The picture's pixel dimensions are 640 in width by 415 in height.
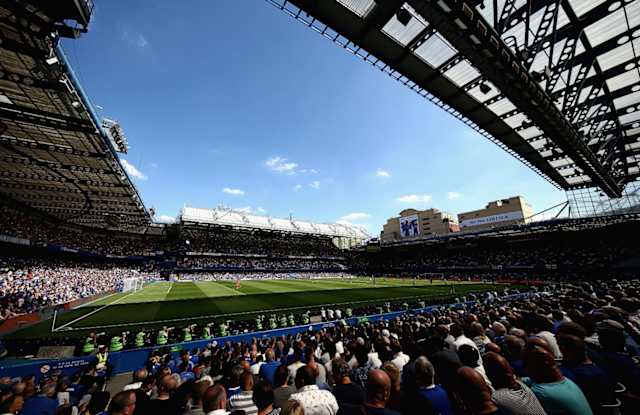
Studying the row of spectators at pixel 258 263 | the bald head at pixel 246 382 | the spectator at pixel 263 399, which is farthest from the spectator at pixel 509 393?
the row of spectators at pixel 258 263

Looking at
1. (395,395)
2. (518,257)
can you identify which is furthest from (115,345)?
(518,257)

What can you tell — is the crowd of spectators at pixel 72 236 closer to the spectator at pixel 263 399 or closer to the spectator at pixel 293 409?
the spectator at pixel 263 399

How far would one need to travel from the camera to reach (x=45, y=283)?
25.3 m

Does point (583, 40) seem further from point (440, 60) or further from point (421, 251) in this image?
point (421, 251)

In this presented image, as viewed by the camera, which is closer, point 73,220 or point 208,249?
point 73,220

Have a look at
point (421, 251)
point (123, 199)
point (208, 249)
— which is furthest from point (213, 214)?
point (421, 251)

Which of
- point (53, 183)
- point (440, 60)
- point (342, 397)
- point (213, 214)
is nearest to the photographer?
point (342, 397)

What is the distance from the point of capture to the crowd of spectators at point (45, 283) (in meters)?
19.3

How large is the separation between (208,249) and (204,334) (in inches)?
2072

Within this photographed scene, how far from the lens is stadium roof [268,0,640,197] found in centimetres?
746

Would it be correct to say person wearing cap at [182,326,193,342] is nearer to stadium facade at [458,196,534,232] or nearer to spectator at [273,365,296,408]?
spectator at [273,365,296,408]

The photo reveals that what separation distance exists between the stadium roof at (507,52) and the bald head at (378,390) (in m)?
7.81

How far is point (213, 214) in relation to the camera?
58.7 meters

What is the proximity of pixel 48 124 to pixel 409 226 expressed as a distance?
96.5 metres
